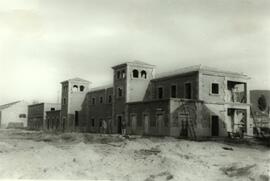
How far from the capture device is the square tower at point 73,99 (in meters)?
46.4

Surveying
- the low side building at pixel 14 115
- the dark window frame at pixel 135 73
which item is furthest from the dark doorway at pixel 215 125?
the low side building at pixel 14 115

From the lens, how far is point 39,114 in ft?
193

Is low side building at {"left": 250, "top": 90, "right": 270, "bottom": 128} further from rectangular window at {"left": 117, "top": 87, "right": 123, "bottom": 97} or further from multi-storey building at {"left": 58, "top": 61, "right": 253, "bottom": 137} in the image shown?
rectangular window at {"left": 117, "top": 87, "right": 123, "bottom": 97}

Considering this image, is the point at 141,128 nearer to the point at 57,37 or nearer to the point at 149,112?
the point at 149,112

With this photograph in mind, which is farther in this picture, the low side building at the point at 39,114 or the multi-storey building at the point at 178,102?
the low side building at the point at 39,114

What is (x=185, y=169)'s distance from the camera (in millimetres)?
14195

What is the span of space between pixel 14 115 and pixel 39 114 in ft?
21.2

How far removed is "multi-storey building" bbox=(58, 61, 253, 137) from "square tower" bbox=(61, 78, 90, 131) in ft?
25.3

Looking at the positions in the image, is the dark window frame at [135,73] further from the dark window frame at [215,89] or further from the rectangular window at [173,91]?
the dark window frame at [215,89]

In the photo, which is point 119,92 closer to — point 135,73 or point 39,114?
point 135,73

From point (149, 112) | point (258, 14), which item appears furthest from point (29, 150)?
point (149, 112)

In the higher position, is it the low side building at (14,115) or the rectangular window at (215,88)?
the rectangular window at (215,88)

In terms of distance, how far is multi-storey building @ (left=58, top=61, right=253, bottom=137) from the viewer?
93.2 ft

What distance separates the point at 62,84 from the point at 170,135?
24.9 meters
